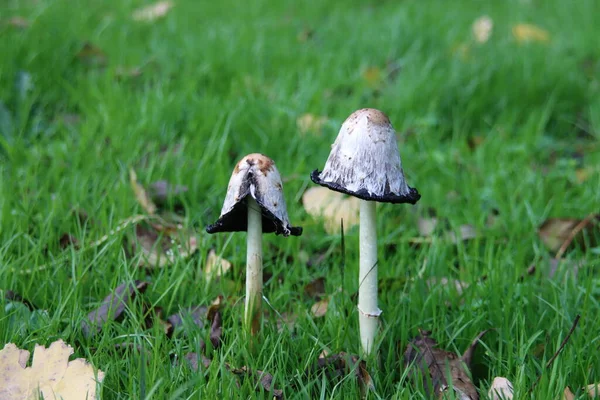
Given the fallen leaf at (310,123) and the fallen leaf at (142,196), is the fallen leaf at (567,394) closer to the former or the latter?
the fallen leaf at (142,196)

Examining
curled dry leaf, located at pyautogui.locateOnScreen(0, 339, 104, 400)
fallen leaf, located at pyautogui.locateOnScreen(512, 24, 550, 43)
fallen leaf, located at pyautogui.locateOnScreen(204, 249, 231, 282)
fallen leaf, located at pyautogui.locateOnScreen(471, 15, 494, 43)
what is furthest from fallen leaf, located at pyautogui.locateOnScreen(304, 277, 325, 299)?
fallen leaf, located at pyautogui.locateOnScreen(512, 24, 550, 43)

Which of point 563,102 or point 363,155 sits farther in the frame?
point 563,102

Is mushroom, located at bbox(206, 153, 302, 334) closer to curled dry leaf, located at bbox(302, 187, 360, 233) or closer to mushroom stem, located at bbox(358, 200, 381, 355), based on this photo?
mushroom stem, located at bbox(358, 200, 381, 355)

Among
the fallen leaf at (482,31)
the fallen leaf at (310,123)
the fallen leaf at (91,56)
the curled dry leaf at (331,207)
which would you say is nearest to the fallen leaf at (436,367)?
the curled dry leaf at (331,207)

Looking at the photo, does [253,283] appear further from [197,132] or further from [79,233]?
[197,132]

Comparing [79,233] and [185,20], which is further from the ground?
[185,20]

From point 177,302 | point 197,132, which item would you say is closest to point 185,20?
point 197,132
